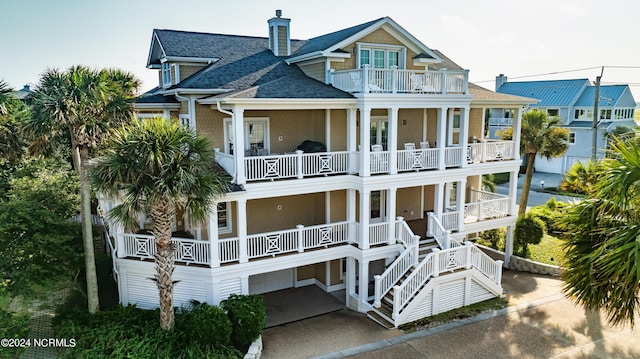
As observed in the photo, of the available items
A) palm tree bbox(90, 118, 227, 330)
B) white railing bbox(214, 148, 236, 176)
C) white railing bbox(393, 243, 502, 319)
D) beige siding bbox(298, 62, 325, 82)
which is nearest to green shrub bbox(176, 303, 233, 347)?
palm tree bbox(90, 118, 227, 330)

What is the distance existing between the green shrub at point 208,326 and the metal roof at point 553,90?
47.1 m

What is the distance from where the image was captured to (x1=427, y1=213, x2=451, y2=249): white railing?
17.5m

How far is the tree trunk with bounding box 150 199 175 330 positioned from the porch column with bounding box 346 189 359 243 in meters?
6.96

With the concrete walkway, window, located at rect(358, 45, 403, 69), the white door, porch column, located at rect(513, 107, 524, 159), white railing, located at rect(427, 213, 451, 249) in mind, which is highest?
window, located at rect(358, 45, 403, 69)

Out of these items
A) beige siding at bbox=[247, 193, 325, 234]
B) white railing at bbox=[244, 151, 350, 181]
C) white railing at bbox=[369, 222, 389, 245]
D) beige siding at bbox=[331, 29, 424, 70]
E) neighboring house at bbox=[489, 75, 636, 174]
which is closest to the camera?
white railing at bbox=[244, 151, 350, 181]

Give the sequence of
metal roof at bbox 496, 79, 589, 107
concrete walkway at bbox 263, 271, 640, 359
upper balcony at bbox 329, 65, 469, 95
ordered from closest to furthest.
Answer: concrete walkway at bbox 263, 271, 640, 359
upper balcony at bbox 329, 65, 469, 95
metal roof at bbox 496, 79, 589, 107

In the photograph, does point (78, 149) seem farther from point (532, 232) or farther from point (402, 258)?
point (532, 232)

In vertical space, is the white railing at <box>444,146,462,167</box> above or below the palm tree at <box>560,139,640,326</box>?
above

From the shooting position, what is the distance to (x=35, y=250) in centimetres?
1469

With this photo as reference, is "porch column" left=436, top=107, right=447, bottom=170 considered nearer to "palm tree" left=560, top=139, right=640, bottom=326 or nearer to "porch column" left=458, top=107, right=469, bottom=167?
"porch column" left=458, top=107, right=469, bottom=167

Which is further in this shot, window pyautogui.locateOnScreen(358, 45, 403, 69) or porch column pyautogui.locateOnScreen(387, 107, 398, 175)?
window pyautogui.locateOnScreen(358, 45, 403, 69)

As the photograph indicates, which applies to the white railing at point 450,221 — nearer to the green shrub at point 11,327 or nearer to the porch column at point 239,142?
the porch column at point 239,142

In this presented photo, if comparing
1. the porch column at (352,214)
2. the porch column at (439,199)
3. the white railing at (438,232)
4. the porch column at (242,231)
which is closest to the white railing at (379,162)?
the porch column at (352,214)

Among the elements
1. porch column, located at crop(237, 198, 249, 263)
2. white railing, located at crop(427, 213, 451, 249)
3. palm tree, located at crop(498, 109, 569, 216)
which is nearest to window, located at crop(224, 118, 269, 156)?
porch column, located at crop(237, 198, 249, 263)
